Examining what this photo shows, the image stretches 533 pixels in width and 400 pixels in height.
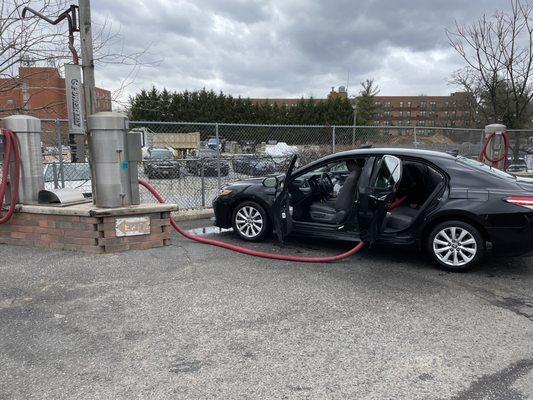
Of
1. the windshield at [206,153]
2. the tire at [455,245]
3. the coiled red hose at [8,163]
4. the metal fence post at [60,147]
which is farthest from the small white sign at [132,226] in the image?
the windshield at [206,153]

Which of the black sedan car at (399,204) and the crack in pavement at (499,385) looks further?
the black sedan car at (399,204)

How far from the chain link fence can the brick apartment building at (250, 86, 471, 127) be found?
34348 millimetres

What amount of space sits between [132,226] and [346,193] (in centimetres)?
286

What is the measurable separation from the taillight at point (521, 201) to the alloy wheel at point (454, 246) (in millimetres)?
572

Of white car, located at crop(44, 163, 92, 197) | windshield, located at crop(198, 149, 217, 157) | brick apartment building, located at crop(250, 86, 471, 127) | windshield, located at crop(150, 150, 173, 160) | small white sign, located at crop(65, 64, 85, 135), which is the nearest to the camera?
small white sign, located at crop(65, 64, 85, 135)

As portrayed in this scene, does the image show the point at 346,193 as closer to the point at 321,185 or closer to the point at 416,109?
the point at 321,185

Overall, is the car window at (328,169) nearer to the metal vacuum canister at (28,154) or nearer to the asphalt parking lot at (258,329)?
the asphalt parking lot at (258,329)

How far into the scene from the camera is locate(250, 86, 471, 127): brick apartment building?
164 ft

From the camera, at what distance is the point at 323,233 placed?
19.8ft

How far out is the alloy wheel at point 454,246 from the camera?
16.9 feet

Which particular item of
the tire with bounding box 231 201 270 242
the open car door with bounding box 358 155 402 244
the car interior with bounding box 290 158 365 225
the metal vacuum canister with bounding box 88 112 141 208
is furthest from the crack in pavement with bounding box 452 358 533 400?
the metal vacuum canister with bounding box 88 112 141 208

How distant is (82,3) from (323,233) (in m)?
4.87

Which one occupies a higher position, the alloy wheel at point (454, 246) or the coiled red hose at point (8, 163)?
the coiled red hose at point (8, 163)

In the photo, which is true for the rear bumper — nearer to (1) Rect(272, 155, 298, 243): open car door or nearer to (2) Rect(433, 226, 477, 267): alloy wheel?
(2) Rect(433, 226, 477, 267): alloy wheel
